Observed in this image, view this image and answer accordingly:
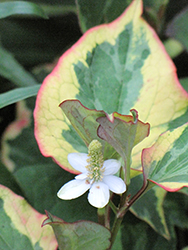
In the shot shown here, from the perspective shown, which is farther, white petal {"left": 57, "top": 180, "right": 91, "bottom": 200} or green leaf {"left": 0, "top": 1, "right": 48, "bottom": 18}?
green leaf {"left": 0, "top": 1, "right": 48, "bottom": 18}

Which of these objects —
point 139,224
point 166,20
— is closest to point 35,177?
point 139,224

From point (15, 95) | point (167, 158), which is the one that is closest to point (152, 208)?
point (167, 158)

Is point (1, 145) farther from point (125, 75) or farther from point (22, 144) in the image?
point (125, 75)

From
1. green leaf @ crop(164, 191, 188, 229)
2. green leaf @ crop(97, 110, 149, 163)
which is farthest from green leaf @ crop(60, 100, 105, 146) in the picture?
green leaf @ crop(164, 191, 188, 229)

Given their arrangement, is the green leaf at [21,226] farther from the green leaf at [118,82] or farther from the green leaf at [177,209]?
the green leaf at [177,209]

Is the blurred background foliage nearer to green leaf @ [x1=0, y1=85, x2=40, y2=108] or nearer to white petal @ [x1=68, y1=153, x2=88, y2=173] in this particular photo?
green leaf @ [x1=0, y1=85, x2=40, y2=108]

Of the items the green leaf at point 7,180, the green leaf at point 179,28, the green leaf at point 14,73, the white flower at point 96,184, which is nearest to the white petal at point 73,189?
the white flower at point 96,184
